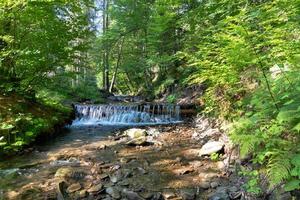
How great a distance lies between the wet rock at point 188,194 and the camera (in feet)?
16.5

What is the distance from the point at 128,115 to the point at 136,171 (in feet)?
Answer: 23.7

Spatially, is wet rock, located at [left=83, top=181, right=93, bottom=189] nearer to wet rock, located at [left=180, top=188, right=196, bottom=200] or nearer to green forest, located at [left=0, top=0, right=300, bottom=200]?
wet rock, located at [left=180, top=188, right=196, bottom=200]

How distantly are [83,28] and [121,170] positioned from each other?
567 centimetres

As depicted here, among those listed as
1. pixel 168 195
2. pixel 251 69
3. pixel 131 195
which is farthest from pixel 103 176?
pixel 251 69

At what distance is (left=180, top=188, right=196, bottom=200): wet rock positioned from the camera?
502 centimetres

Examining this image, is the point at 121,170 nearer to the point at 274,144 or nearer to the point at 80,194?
the point at 80,194

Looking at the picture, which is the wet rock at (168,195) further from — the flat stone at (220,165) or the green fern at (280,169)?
the green fern at (280,169)

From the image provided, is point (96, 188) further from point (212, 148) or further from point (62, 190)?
point (212, 148)

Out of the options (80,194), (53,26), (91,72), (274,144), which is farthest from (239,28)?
(91,72)

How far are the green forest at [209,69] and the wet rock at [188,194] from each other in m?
0.89

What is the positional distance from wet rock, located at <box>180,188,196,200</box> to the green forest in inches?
35.2

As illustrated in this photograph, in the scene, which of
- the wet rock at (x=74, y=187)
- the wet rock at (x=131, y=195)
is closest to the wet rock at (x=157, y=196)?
the wet rock at (x=131, y=195)

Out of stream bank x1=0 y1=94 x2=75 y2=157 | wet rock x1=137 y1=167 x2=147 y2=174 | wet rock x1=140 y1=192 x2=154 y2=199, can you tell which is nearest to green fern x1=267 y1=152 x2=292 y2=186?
wet rock x1=140 y1=192 x2=154 y2=199

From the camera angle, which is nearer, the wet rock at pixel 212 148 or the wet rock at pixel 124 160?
the wet rock at pixel 212 148
